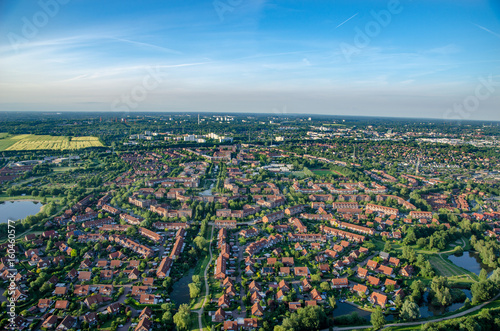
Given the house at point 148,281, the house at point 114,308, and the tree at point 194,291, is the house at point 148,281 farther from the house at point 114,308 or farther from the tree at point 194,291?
the tree at point 194,291

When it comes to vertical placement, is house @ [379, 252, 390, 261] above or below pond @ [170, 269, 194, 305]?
above

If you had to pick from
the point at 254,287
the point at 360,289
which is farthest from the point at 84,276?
the point at 360,289

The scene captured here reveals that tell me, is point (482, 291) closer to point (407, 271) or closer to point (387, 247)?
point (407, 271)

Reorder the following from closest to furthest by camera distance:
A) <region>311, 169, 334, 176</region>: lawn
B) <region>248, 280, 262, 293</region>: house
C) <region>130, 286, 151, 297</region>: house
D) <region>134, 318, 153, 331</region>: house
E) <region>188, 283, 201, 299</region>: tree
Answer: <region>134, 318, 153, 331</region>: house < <region>188, 283, 201, 299</region>: tree < <region>130, 286, 151, 297</region>: house < <region>248, 280, 262, 293</region>: house < <region>311, 169, 334, 176</region>: lawn

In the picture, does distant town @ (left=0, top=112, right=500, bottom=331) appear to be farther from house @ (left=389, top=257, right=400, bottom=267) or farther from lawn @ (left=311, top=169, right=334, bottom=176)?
lawn @ (left=311, top=169, right=334, bottom=176)

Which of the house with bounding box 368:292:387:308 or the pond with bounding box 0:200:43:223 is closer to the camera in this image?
the house with bounding box 368:292:387:308

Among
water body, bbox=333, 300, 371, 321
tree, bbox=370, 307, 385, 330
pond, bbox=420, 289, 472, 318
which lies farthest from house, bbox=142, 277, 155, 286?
pond, bbox=420, 289, 472, 318
